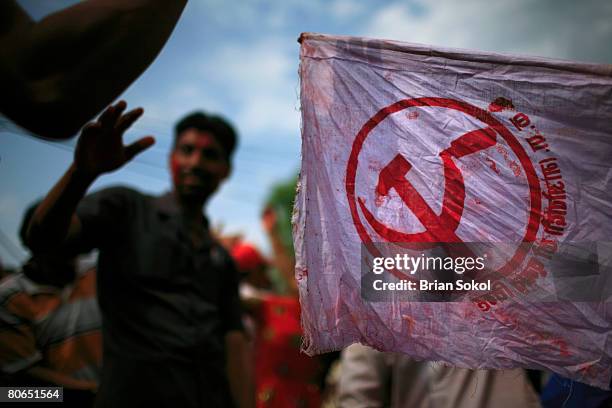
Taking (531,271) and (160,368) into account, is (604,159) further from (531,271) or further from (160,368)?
(160,368)

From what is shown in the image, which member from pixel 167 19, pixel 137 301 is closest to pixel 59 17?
pixel 167 19

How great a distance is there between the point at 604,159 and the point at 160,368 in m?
1.91

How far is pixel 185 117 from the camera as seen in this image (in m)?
3.07

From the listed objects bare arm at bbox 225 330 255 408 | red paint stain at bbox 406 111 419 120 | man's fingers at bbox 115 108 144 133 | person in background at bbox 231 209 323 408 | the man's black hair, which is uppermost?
the man's black hair

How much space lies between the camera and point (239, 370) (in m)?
2.85

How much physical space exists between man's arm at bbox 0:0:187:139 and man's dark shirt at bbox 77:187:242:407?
4.00ft

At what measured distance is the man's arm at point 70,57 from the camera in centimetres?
97

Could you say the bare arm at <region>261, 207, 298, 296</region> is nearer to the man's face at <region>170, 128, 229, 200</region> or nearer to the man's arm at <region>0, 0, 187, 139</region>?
the man's face at <region>170, 128, 229, 200</region>

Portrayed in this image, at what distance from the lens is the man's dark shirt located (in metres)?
2.17

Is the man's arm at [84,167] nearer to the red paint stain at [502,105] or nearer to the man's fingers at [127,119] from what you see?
the man's fingers at [127,119]

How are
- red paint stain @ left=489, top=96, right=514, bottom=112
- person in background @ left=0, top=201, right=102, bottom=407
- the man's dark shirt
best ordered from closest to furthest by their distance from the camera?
red paint stain @ left=489, top=96, right=514, bottom=112, the man's dark shirt, person in background @ left=0, top=201, right=102, bottom=407

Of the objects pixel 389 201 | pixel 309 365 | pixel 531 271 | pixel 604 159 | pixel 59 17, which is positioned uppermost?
pixel 59 17

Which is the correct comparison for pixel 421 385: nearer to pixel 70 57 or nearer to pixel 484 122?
pixel 484 122

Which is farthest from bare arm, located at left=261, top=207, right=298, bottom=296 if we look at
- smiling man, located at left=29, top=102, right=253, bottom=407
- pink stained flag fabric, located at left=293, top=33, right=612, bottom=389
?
pink stained flag fabric, located at left=293, top=33, right=612, bottom=389
